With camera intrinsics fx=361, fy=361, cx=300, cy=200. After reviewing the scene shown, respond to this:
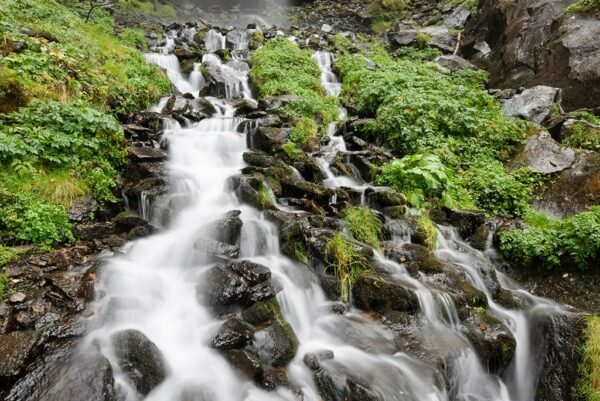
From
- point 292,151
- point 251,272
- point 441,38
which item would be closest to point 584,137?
point 292,151

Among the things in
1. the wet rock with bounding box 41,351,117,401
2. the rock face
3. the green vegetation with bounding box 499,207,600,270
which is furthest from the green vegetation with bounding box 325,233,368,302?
the rock face

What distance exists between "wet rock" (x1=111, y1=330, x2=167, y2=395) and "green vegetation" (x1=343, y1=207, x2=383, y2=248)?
3960mm

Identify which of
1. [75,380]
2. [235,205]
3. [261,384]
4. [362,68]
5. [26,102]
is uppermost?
[362,68]

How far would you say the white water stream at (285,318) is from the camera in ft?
13.8

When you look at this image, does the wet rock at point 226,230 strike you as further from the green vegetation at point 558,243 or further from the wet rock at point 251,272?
the green vegetation at point 558,243

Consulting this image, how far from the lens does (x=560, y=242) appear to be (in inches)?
260

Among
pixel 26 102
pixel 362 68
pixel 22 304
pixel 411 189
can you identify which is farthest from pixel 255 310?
pixel 362 68

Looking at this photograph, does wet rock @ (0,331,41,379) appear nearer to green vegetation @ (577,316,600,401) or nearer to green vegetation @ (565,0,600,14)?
green vegetation @ (577,316,600,401)

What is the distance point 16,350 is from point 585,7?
18.7 m

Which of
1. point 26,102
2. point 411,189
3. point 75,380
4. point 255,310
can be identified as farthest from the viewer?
point 411,189

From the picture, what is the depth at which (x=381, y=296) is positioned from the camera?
556 centimetres

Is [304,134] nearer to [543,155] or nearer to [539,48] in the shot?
[543,155]

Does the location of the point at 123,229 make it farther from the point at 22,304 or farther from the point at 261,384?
the point at 261,384

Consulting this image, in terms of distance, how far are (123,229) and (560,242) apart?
7913 millimetres
